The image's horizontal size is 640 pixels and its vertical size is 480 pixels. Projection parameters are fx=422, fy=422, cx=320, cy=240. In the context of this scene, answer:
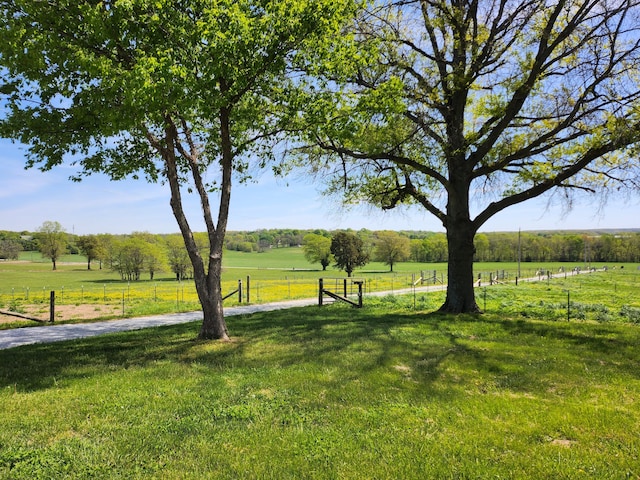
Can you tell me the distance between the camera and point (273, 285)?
146ft

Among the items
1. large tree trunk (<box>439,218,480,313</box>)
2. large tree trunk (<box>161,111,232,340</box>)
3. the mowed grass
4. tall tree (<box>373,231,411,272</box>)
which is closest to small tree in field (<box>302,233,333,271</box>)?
tall tree (<box>373,231,411,272</box>)

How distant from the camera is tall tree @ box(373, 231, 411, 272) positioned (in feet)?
320

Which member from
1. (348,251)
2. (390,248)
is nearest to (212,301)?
(348,251)

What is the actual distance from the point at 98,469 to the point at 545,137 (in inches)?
536

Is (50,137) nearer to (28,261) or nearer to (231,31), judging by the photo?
(231,31)

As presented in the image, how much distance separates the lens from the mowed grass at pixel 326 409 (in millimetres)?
3785

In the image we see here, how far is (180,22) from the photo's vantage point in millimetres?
8094

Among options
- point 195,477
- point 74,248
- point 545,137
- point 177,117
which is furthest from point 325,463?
point 74,248

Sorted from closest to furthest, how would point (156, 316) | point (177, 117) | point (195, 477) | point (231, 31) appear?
point (195, 477) → point (231, 31) → point (177, 117) → point (156, 316)

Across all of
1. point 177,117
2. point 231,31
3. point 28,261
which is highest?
point 231,31

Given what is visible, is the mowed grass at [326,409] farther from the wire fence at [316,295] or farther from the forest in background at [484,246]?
the forest in background at [484,246]

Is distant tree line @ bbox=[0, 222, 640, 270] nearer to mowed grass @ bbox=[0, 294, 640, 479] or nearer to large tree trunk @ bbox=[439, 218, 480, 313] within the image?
large tree trunk @ bbox=[439, 218, 480, 313]

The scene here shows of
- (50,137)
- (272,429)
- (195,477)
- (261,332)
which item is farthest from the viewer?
(261,332)

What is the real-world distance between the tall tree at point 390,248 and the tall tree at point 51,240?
6816 centimetres
